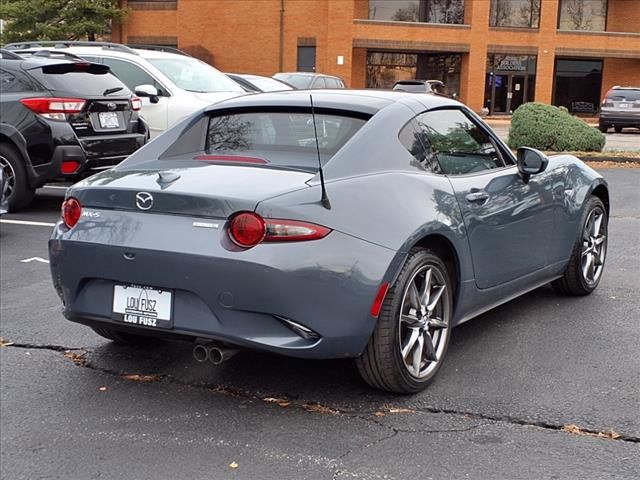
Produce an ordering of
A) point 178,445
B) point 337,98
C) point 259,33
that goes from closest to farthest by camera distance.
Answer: point 178,445, point 337,98, point 259,33

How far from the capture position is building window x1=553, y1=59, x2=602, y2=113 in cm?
4378

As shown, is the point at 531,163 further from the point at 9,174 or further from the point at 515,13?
the point at 515,13

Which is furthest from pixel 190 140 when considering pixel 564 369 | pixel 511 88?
pixel 511 88

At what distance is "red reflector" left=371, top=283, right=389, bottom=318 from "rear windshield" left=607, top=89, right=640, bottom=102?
26.3 m

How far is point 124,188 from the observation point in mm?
4051

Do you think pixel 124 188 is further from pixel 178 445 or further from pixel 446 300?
pixel 446 300

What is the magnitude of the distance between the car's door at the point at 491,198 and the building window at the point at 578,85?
40.6 meters

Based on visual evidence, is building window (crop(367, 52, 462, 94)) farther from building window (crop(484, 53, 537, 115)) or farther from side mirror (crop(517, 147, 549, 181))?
side mirror (crop(517, 147, 549, 181))

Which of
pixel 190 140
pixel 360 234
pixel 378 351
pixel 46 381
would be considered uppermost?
pixel 190 140

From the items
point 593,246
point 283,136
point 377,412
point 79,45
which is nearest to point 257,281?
point 377,412

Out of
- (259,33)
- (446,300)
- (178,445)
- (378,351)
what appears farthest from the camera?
(259,33)

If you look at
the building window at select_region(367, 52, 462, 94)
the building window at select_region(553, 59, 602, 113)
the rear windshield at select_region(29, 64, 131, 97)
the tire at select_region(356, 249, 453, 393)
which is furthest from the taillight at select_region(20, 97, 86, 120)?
the building window at select_region(553, 59, 602, 113)

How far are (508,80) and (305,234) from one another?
40448 millimetres

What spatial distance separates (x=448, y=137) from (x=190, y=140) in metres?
1.53
